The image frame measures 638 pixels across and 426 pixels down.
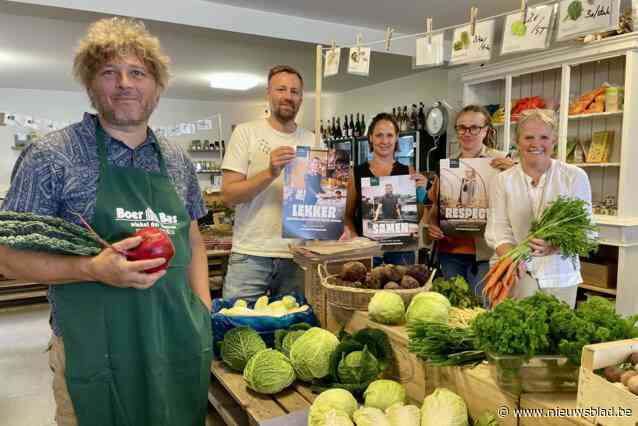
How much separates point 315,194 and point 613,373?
1.40 metres

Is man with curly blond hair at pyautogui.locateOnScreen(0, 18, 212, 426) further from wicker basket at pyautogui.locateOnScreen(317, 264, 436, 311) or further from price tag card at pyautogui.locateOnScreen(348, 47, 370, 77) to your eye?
price tag card at pyautogui.locateOnScreen(348, 47, 370, 77)

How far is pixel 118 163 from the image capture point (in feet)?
4.46

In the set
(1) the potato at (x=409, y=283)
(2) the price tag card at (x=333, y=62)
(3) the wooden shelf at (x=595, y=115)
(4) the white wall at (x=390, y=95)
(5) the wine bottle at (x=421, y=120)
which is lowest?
(1) the potato at (x=409, y=283)

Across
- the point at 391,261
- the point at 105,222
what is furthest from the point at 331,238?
the point at 105,222

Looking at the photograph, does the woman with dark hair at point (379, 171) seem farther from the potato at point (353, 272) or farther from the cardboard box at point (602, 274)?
the cardboard box at point (602, 274)

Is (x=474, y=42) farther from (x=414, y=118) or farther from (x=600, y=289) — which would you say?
(x=414, y=118)

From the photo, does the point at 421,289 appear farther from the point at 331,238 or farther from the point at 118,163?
the point at 118,163

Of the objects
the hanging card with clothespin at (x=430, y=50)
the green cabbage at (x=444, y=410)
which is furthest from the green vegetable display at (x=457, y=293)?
the hanging card with clothespin at (x=430, y=50)

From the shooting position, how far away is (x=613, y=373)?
1.06 meters

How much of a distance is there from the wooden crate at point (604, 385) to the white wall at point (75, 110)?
7735 mm

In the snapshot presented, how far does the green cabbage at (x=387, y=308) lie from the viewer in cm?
169

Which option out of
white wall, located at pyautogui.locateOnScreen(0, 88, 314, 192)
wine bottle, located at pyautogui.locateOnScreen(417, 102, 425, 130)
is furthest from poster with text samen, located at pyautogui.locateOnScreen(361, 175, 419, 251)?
white wall, located at pyautogui.locateOnScreen(0, 88, 314, 192)

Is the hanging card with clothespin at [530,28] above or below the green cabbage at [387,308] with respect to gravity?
above

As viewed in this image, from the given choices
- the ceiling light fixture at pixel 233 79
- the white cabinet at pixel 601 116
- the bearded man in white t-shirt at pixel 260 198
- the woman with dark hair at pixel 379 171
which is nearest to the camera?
the bearded man in white t-shirt at pixel 260 198
